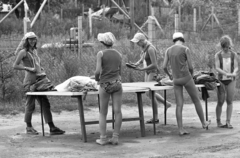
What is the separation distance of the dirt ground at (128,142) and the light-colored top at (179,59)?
1.09 metres

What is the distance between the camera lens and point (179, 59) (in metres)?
9.96

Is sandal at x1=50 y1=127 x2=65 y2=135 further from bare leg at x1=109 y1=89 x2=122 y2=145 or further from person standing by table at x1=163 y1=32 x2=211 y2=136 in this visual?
person standing by table at x1=163 y1=32 x2=211 y2=136

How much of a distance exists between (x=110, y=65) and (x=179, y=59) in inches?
54.5

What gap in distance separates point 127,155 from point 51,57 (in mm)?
8677

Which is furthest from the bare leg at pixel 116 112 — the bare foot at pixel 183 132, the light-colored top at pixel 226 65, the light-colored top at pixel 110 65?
the light-colored top at pixel 226 65

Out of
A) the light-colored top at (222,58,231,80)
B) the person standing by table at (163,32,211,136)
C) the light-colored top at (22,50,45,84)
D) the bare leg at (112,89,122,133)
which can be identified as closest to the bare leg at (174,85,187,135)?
the person standing by table at (163,32,211,136)

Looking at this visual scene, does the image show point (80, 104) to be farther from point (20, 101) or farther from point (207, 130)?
point (20, 101)

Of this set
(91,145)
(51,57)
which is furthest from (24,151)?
(51,57)

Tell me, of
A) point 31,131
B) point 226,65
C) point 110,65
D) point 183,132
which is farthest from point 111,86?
point 226,65

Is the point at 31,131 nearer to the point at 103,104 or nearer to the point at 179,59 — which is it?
the point at 103,104

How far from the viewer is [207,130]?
10750 mm

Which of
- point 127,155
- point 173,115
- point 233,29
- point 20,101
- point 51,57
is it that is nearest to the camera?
point 127,155

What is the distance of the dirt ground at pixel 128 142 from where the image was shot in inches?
338

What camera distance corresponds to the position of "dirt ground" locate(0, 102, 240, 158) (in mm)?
8578
